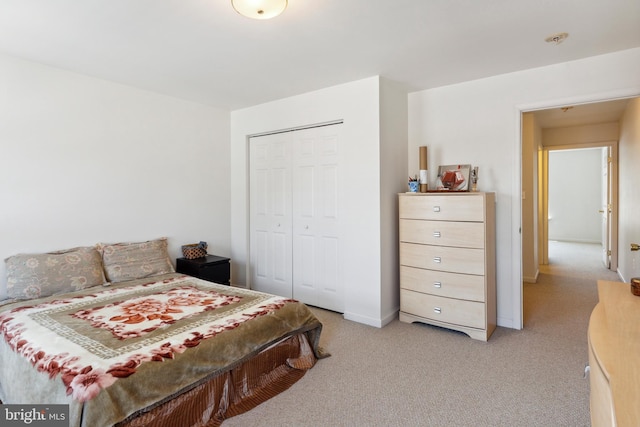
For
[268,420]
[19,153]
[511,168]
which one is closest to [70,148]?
[19,153]

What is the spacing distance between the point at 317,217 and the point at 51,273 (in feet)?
7.87

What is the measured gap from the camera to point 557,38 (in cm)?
241

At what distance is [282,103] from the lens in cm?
392

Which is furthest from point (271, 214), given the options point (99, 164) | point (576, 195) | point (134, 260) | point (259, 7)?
point (576, 195)

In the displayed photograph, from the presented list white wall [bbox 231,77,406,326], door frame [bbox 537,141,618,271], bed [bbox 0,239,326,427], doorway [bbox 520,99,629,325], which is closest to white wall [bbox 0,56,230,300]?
bed [bbox 0,239,326,427]

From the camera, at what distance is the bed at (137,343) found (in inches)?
60.2

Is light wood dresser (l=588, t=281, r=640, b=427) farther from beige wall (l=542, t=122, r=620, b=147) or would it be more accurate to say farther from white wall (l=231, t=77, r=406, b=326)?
Answer: beige wall (l=542, t=122, r=620, b=147)

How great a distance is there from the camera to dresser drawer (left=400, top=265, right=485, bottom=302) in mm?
2895

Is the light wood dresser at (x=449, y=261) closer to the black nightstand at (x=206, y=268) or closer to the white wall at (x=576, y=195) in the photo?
the black nightstand at (x=206, y=268)

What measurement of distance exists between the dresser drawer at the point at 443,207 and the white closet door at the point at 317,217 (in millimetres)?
759

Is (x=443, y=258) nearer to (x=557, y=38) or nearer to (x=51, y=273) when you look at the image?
(x=557, y=38)

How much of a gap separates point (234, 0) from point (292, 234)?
2.61 meters

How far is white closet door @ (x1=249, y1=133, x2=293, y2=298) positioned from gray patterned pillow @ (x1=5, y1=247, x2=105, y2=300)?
178 cm

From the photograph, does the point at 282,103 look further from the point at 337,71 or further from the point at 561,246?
the point at 561,246
